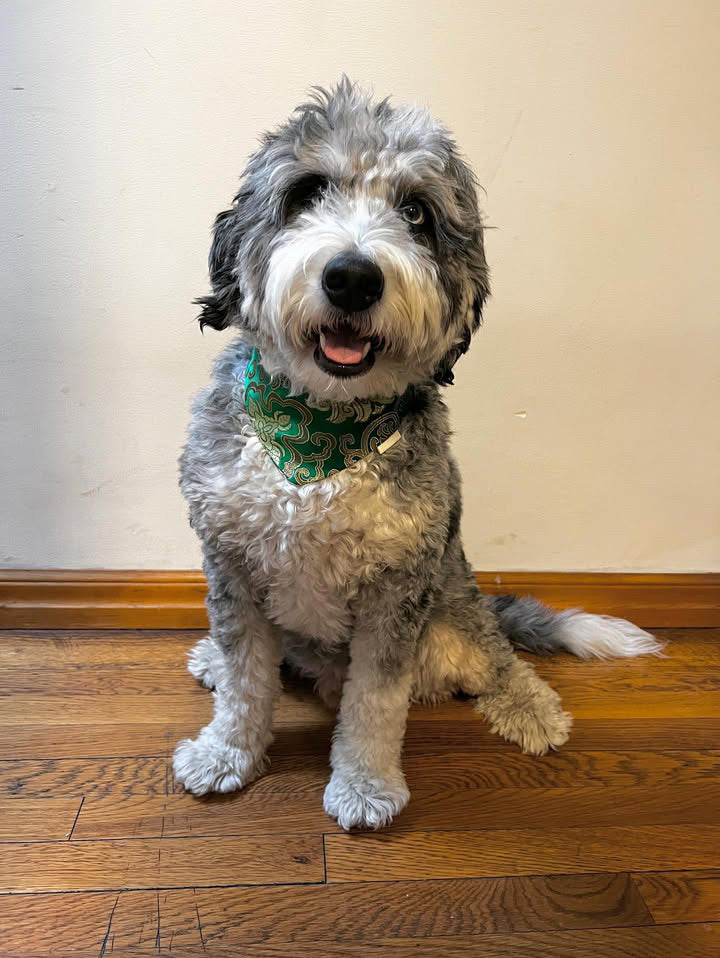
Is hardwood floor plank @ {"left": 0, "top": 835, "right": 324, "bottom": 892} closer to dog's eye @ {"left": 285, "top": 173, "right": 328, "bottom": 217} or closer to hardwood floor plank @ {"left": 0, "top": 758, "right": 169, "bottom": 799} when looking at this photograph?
hardwood floor plank @ {"left": 0, "top": 758, "right": 169, "bottom": 799}

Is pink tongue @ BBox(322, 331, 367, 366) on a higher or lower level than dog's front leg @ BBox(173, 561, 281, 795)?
higher

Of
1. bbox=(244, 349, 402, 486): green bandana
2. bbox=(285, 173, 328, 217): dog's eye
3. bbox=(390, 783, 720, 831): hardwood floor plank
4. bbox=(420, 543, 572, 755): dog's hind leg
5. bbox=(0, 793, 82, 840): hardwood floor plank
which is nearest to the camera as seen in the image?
bbox=(285, 173, 328, 217): dog's eye

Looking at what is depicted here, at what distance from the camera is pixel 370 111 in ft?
3.18

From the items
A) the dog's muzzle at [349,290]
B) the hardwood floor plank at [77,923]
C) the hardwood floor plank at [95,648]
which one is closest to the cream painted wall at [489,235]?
the hardwood floor plank at [95,648]

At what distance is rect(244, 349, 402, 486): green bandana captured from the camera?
1071 mm

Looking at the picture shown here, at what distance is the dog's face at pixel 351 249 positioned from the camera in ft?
2.91

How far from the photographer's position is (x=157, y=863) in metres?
1.16

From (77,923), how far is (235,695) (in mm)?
400

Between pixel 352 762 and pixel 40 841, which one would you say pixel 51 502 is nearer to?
pixel 40 841

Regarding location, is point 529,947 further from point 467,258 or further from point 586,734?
point 467,258

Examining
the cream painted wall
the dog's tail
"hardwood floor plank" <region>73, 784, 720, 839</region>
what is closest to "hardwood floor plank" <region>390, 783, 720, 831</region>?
"hardwood floor plank" <region>73, 784, 720, 839</region>

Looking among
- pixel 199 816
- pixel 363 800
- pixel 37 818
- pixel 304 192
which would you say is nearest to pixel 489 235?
pixel 304 192

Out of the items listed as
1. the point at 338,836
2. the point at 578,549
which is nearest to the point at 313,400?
the point at 338,836

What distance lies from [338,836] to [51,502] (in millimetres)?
999
